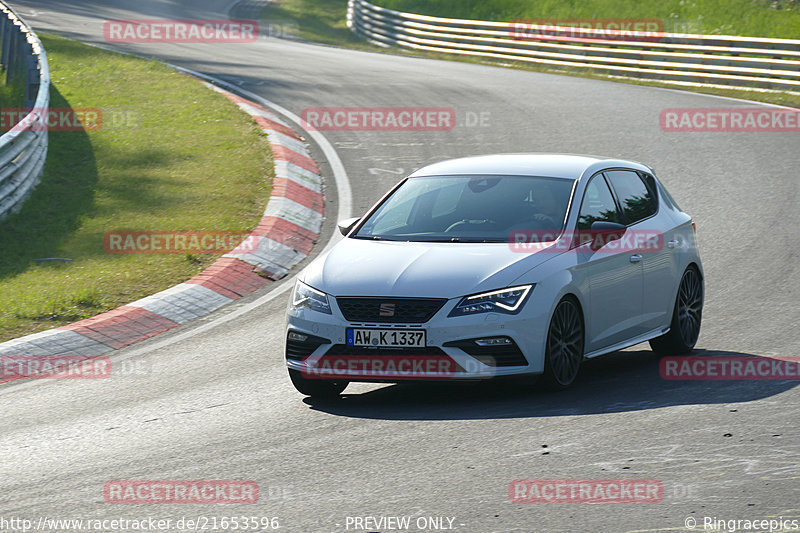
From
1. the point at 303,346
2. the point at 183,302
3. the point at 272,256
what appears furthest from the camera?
the point at 272,256

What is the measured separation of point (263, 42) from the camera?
37.1m

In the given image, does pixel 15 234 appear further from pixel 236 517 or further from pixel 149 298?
pixel 236 517

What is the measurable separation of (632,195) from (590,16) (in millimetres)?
29668

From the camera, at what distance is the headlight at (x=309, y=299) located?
7824mm

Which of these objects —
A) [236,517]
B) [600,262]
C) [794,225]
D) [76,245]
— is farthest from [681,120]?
[236,517]

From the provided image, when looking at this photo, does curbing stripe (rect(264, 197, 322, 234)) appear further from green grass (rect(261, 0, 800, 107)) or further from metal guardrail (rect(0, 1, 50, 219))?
green grass (rect(261, 0, 800, 107))

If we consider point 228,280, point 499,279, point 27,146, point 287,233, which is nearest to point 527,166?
point 499,279

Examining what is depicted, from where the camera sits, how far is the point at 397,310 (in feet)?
24.7

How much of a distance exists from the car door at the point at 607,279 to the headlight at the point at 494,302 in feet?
2.39

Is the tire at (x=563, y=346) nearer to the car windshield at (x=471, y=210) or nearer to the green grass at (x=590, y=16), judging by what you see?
the car windshield at (x=471, y=210)

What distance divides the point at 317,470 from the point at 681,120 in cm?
1623

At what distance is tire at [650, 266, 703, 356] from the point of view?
30.9 feet

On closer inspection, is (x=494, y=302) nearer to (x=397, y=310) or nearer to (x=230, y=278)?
(x=397, y=310)

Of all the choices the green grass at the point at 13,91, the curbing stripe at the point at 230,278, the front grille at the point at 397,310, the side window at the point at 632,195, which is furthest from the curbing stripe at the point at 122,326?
the green grass at the point at 13,91
